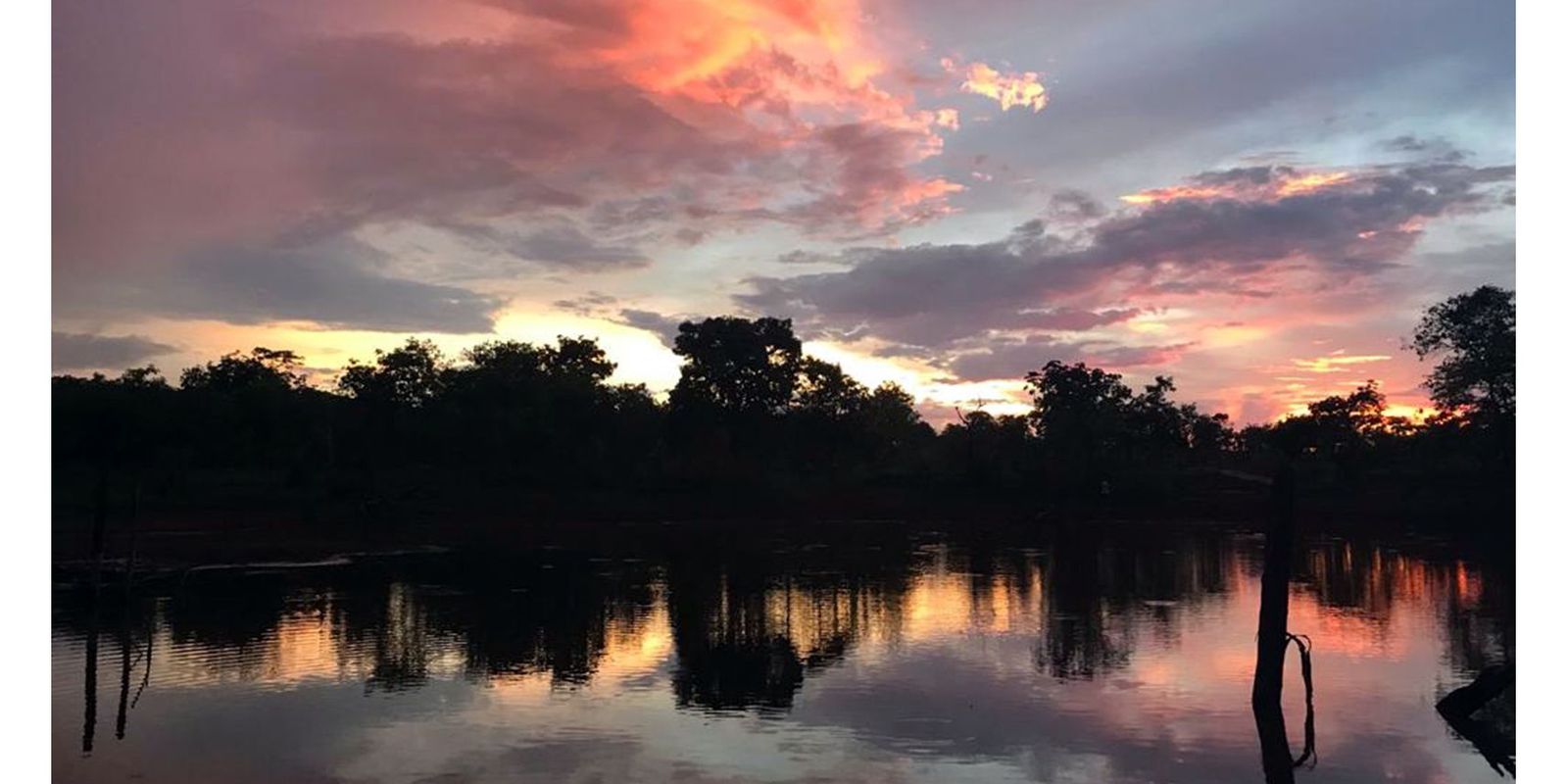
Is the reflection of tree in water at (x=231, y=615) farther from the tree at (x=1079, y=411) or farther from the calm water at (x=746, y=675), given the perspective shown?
the tree at (x=1079, y=411)

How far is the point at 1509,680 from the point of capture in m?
14.3

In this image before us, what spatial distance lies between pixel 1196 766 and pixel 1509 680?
196 inches

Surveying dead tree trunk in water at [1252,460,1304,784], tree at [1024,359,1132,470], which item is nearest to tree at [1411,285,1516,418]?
tree at [1024,359,1132,470]

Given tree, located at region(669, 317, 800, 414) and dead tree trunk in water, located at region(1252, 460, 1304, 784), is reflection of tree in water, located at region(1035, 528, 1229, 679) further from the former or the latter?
tree, located at region(669, 317, 800, 414)

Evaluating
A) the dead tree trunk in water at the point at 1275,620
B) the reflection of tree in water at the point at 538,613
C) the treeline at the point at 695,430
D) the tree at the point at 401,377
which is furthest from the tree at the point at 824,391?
the dead tree trunk in water at the point at 1275,620

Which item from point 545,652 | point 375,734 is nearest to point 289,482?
point 545,652

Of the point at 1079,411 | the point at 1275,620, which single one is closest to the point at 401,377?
the point at 1079,411

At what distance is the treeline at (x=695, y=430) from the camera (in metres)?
47.8

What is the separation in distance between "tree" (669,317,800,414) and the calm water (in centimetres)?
3551

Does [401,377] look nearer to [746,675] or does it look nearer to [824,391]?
[824,391]

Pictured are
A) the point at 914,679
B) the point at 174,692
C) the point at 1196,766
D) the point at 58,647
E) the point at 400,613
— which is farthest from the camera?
the point at 400,613

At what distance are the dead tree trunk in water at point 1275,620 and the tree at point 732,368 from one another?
54.2m

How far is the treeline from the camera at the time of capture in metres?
47.8
